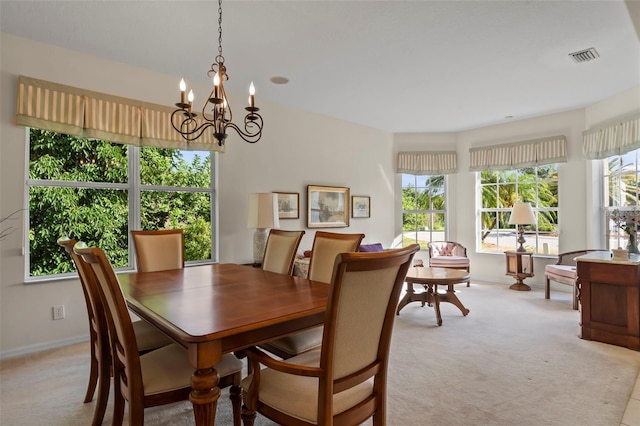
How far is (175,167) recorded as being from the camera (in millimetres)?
4035

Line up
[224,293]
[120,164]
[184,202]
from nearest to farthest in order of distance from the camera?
[224,293] → [120,164] → [184,202]

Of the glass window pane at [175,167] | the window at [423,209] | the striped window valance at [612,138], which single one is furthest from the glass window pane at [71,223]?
the striped window valance at [612,138]

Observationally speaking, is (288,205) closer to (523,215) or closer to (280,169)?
(280,169)

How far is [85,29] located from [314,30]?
196cm

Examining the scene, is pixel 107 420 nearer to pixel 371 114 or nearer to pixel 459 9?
pixel 459 9

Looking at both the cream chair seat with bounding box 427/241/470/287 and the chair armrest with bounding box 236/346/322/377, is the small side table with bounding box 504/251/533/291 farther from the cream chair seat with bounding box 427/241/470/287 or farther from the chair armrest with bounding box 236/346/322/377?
the chair armrest with bounding box 236/346/322/377

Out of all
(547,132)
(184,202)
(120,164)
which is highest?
(547,132)

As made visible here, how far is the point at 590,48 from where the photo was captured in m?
3.20

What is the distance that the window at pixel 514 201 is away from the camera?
18.2ft

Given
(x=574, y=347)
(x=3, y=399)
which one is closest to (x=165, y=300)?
(x=3, y=399)

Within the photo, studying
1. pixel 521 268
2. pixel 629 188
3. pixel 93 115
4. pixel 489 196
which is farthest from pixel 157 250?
pixel 629 188

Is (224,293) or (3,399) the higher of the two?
(224,293)

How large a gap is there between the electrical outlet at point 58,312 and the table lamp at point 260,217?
6.29 ft

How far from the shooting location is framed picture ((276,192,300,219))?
4784 mm
